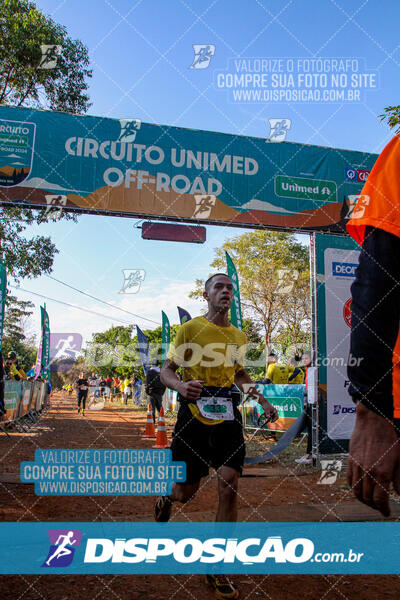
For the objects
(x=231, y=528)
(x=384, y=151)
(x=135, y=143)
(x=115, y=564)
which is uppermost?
(x=135, y=143)

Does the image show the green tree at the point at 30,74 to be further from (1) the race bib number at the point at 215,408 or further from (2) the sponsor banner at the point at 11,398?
(1) the race bib number at the point at 215,408

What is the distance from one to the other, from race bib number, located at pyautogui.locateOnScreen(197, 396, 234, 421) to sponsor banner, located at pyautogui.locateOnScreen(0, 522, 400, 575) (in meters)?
0.68

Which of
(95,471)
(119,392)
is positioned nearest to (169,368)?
(95,471)

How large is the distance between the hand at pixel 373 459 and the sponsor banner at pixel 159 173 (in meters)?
5.94

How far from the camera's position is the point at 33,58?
12.5 m

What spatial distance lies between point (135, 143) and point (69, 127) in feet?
3.25

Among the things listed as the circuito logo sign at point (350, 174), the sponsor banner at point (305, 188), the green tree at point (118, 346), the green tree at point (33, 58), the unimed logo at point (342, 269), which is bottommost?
the green tree at point (118, 346)

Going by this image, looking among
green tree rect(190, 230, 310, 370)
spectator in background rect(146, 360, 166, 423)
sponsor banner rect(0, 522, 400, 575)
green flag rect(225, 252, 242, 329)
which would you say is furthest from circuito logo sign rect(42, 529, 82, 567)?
green tree rect(190, 230, 310, 370)

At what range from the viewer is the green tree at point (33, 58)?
1209cm

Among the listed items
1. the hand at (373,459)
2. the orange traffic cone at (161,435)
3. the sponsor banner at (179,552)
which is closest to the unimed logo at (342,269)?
the orange traffic cone at (161,435)

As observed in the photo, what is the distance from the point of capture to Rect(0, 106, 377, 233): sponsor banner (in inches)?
257

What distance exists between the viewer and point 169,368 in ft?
10.8

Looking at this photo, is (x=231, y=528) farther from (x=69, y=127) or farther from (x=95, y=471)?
(x=69, y=127)

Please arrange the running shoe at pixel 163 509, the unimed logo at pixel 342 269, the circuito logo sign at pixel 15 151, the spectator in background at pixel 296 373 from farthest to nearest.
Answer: the spectator in background at pixel 296 373 < the unimed logo at pixel 342 269 < the circuito logo sign at pixel 15 151 < the running shoe at pixel 163 509
